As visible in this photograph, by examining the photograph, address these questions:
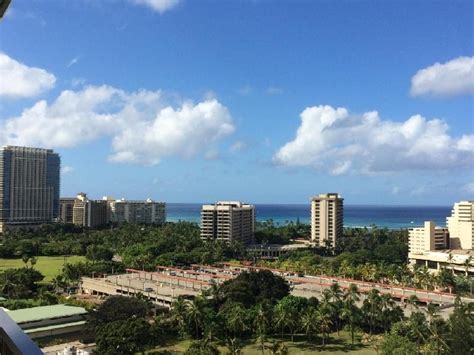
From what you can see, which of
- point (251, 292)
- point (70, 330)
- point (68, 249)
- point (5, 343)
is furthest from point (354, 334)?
point (68, 249)

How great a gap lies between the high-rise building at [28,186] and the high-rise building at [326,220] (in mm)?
73216

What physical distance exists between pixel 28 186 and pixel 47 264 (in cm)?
6702

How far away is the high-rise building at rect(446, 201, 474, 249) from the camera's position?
74562 mm

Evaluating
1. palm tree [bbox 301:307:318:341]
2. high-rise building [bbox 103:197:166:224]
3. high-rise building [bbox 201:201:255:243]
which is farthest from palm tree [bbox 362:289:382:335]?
high-rise building [bbox 103:197:166:224]

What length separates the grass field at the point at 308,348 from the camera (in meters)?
30.0

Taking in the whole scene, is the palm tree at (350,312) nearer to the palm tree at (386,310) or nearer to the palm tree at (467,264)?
the palm tree at (386,310)

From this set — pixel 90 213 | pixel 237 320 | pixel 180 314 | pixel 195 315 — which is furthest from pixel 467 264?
pixel 90 213

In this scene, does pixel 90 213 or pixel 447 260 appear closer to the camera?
pixel 447 260

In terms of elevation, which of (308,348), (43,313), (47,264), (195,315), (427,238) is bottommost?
(308,348)

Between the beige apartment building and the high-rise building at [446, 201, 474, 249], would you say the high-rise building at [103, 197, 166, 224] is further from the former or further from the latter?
the high-rise building at [446, 201, 474, 249]

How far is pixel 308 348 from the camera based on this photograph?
101 ft

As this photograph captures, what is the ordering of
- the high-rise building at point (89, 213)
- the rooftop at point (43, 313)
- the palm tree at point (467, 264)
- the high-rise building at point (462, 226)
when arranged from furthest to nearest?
the high-rise building at point (89, 213) < the high-rise building at point (462, 226) < the palm tree at point (467, 264) < the rooftop at point (43, 313)

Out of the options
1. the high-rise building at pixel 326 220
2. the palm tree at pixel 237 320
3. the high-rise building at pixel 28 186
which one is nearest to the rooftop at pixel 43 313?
the palm tree at pixel 237 320

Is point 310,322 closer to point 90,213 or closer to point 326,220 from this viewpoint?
point 326,220
